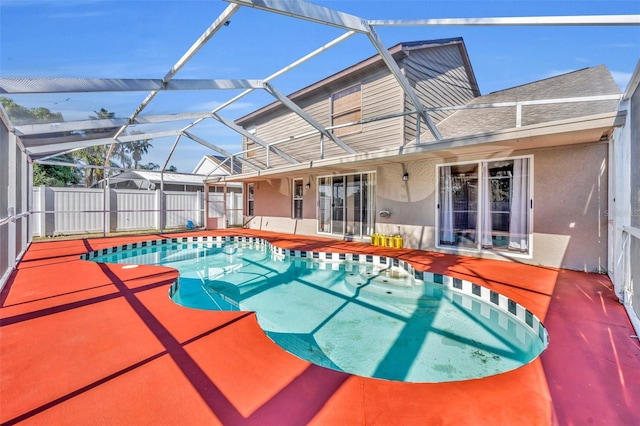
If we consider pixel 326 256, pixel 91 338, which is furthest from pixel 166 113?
pixel 91 338

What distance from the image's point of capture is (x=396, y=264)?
6.44 metres

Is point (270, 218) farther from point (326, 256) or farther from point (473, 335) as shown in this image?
point (473, 335)

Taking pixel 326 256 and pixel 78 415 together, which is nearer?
pixel 78 415

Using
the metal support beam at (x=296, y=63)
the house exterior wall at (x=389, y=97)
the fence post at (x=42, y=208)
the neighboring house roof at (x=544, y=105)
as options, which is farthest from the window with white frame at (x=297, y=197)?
the fence post at (x=42, y=208)

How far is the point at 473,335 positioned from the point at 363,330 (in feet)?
4.57

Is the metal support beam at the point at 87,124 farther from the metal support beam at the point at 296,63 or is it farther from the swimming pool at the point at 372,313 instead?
the swimming pool at the point at 372,313

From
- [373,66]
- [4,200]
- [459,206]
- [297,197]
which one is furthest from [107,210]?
[459,206]

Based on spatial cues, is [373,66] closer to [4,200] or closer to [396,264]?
[396,264]

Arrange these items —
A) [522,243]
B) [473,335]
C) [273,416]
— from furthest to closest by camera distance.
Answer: [522,243] → [473,335] → [273,416]

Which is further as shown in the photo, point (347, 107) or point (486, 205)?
point (347, 107)

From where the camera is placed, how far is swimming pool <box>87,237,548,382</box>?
3057 millimetres

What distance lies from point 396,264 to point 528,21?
4695 mm

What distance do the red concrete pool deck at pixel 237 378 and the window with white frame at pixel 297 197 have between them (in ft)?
26.3

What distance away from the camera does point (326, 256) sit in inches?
290
